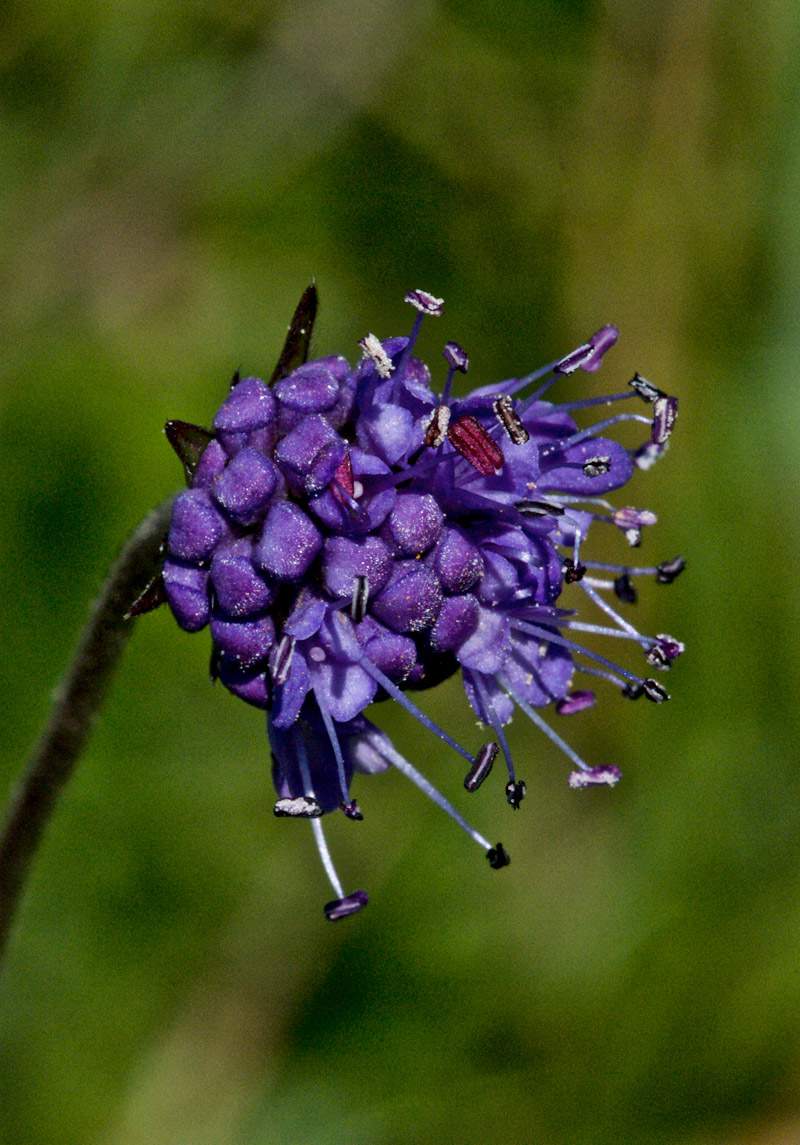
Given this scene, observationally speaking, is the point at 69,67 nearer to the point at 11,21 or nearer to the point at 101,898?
the point at 11,21

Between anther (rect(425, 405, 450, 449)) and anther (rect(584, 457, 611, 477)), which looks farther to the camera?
anther (rect(584, 457, 611, 477))

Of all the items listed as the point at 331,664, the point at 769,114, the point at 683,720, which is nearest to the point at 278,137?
the point at 769,114

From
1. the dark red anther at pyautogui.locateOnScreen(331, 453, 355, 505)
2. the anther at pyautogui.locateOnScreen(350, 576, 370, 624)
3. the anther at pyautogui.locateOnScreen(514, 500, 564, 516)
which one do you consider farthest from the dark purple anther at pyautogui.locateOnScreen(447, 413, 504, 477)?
the anther at pyautogui.locateOnScreen(350, 576, 370, 624)

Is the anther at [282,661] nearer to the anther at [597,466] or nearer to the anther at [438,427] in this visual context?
the anther at [438,427]

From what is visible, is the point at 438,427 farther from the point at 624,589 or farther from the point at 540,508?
the point at 624,589

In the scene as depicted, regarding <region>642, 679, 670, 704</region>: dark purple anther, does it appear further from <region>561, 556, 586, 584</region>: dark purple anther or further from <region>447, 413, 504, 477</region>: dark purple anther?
<region>447, 413, 504, 477</region>: dark purple anther

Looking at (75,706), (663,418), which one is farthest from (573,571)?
(75,706)

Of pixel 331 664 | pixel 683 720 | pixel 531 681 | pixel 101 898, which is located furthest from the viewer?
pixel 683 720

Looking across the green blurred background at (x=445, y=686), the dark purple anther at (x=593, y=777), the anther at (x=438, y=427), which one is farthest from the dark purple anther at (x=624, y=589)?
the green blurred background at (x=445, y=686)
